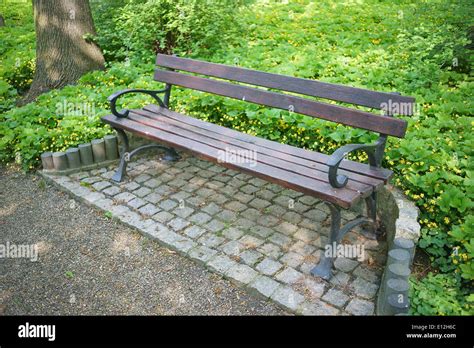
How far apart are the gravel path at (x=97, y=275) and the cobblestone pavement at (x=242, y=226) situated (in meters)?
0.12

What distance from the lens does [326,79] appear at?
17.7 ft

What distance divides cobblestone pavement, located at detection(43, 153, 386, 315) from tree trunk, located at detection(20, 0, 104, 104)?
6.93ft

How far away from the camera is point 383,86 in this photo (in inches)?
209

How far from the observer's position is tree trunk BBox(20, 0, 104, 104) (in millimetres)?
6227

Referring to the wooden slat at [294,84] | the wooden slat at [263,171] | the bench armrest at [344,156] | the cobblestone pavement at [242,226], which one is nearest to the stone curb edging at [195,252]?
the cobblestone pavement at [242,226]

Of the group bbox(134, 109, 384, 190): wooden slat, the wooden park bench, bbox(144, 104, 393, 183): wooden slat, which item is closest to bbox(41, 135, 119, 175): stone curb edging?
the wooden park bench

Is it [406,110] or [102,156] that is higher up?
[406,110]

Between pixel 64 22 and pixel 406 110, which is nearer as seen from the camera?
pixel 406 110

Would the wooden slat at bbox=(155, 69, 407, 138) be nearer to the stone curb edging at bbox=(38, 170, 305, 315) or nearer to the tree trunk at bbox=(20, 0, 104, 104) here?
the stone curb edging at bbox=(38, 170, 305, 315)
